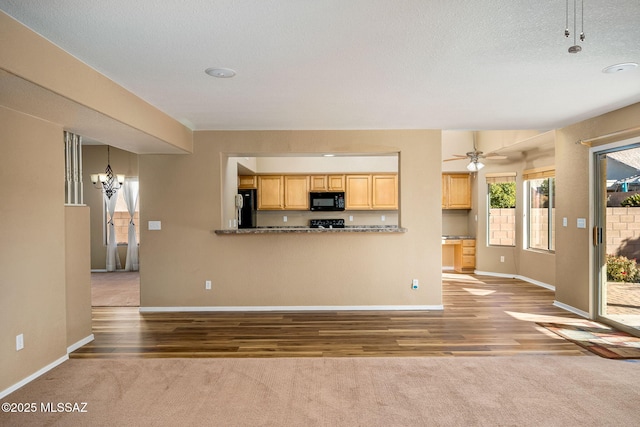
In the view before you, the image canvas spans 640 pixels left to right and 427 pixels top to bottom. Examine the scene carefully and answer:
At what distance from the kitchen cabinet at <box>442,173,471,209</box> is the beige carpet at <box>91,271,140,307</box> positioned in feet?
21.0

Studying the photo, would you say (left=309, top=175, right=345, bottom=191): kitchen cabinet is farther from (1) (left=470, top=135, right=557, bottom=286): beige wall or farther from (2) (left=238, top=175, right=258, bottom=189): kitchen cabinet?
(1) (left=470, top=135, right=557, bottom=286): beige wall

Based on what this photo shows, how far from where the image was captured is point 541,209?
6.86m

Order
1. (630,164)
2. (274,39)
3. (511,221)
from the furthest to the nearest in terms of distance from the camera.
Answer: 1. (511,221)
2. (630,164)
3. (274,39)

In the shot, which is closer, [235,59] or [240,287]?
[235,59]

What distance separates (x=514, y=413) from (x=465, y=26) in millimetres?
2491

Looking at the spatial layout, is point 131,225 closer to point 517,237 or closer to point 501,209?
point 501,209

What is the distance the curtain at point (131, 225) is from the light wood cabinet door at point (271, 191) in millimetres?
2902

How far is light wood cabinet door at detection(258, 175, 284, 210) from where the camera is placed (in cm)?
836

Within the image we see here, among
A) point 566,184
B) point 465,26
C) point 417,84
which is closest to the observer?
point 465,26

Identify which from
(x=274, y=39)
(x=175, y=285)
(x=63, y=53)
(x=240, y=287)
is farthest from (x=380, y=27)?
(x=175, y=285)

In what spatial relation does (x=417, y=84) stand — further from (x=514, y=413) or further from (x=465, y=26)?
(x=514, y=413)

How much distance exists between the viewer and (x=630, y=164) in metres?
4.01

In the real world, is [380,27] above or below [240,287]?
above

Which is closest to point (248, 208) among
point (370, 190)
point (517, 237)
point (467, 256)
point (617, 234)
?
point (370, 190)
